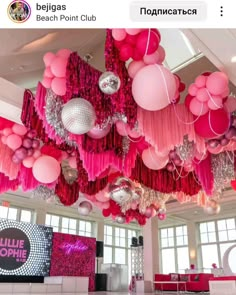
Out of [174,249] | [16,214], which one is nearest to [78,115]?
[16,214]

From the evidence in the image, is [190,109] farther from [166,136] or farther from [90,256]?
[90,256]

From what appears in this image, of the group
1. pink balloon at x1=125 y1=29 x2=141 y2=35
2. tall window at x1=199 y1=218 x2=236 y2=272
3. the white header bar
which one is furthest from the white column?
the white header bar

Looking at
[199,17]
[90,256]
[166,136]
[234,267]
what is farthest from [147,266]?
[199,17]

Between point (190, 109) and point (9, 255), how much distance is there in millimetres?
8247

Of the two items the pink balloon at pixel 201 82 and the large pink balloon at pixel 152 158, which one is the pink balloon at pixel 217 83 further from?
the large pink balloon at pixel 152 158

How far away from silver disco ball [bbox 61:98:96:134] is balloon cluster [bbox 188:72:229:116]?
95 centimetres

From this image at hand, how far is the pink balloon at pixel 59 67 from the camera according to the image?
260 centimetres

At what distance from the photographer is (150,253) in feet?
32.0

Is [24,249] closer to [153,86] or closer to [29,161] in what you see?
[29,161]

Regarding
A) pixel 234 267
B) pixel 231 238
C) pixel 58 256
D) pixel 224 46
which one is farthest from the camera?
pixel 231 238

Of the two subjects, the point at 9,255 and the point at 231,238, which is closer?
the point at 9,255

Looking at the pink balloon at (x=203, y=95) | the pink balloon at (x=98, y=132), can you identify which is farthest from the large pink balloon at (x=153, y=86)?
the pink balloon at (x=98, y=132)

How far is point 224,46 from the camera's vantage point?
103 inches

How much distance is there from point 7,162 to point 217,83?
8.38 ft
